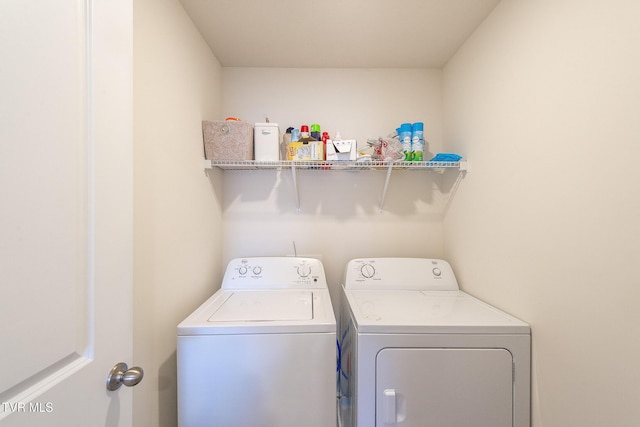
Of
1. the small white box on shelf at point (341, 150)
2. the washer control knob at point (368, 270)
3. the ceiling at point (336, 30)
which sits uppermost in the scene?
the ceiling at point (336, 30)

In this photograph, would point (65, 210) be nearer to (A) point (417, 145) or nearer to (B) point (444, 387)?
(B) point (444, 387)

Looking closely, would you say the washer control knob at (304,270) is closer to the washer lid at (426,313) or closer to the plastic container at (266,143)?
the washer lid at (426,313)

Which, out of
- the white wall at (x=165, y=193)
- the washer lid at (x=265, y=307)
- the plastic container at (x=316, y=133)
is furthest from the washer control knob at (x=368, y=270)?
the white wall at (x=165, y=193)

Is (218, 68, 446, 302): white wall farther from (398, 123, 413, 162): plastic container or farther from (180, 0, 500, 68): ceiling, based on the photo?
(398, 123, 413, 162): plastic container

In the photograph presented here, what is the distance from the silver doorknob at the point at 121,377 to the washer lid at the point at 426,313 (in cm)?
77

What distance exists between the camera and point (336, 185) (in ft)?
5.91

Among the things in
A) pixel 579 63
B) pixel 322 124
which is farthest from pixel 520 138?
pixel 322 124

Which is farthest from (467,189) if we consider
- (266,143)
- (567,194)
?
(266,143)

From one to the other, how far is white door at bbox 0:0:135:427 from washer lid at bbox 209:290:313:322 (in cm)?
46

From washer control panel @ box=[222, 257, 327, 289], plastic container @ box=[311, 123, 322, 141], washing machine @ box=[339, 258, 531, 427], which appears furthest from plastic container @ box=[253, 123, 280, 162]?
washing machine @ box=[339, 258, 531, 427]

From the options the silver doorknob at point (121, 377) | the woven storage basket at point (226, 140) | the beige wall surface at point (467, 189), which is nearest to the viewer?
the silver doorknob at point (121, 377)

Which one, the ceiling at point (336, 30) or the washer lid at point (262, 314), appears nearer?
the washer lid at point (262, 314)

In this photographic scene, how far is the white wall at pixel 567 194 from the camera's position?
28.4 inches

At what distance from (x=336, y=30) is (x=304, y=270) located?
4.88ft
